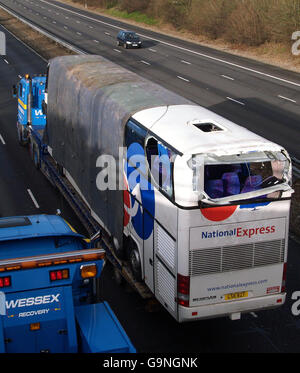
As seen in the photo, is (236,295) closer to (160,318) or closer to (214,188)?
(214,188)

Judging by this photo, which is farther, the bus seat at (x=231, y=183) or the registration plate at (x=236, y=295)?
the bus seat at (x=231, y=183)

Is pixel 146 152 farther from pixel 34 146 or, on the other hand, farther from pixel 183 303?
pixel 34 146

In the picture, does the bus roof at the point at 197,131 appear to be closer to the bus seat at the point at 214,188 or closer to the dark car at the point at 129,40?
the bus seat at the point at 214,188

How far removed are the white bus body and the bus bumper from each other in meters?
0.02

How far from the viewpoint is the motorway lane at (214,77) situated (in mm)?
28572

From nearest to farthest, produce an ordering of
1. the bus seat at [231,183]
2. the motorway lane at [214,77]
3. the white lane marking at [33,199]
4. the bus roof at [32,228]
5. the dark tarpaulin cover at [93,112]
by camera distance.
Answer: the bus roof at [32,228]
the bus seat at [231,183]
the dark tarpaulin cover at [93,112]
the white lane marking at [33,199]
the motorway lane at [214,77]

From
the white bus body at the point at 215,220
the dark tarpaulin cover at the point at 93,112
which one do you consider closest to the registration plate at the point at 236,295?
the white bus body at the point at 215,220

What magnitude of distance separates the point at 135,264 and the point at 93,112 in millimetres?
4206

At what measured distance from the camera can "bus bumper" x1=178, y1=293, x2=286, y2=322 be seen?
10.6m

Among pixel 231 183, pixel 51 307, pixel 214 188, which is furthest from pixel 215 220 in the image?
pixel 51 307

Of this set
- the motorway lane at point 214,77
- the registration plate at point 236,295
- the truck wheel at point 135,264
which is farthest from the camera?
the motorway lane at point 214,77

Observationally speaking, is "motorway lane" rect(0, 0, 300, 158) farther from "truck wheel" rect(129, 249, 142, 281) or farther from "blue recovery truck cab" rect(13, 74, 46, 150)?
"truck wheel" rect(129, 249, 142, 281)

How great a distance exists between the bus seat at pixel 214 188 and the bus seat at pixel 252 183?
1.40 ft

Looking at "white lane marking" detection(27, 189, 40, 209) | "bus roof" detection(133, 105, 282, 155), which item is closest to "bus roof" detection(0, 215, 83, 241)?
"bus roof" detection(133, 105, 282, 155)
